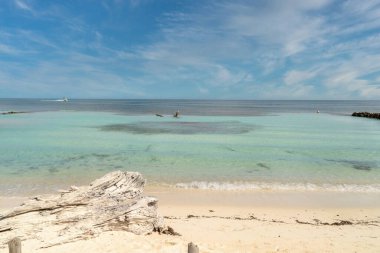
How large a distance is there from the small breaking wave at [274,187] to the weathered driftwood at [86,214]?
618cm

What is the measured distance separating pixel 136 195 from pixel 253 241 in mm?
3680

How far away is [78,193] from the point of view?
9320mm

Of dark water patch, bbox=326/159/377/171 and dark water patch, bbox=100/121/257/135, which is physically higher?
dark water patch, bbox=100/121/257/135

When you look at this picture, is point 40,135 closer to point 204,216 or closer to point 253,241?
point 204,216

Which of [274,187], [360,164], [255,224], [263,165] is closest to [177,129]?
[263,165]

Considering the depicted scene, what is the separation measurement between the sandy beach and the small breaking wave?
0.65m

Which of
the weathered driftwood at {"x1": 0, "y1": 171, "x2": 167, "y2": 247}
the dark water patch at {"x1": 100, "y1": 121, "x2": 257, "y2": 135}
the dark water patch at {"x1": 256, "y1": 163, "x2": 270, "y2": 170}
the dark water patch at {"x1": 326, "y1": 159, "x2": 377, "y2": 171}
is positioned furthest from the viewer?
the dark water patch at {"x1": 100, "y1": 121, "x2": 257, "y2": 135}

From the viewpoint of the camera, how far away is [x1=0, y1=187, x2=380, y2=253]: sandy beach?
28.6 ft

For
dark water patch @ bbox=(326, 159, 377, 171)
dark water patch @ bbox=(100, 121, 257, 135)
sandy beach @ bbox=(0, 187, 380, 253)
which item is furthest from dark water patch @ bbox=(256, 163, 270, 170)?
dark water patch @ bbox=(100, 121, 257, 135)

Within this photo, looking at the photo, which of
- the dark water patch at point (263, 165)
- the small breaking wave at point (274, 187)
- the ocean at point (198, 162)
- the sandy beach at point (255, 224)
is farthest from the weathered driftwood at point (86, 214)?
the dark water patch at point (263, 165)

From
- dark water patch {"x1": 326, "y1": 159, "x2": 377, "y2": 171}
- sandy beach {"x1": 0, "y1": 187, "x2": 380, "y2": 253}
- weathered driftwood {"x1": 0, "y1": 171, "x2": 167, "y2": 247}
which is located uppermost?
weathered driftwood {"x1": 0, "y1": 171, "x2": 167, "y2": 247}

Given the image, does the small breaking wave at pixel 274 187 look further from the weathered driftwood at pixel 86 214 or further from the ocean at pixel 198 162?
the weathered driftwood at pixel 86 214

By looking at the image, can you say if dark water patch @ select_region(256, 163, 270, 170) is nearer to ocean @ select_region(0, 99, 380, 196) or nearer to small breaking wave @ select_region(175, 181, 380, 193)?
ocean @ select_region(0, 99, 380, 196)

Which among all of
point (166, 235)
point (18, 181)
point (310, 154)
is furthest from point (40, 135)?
point (166, 235)
